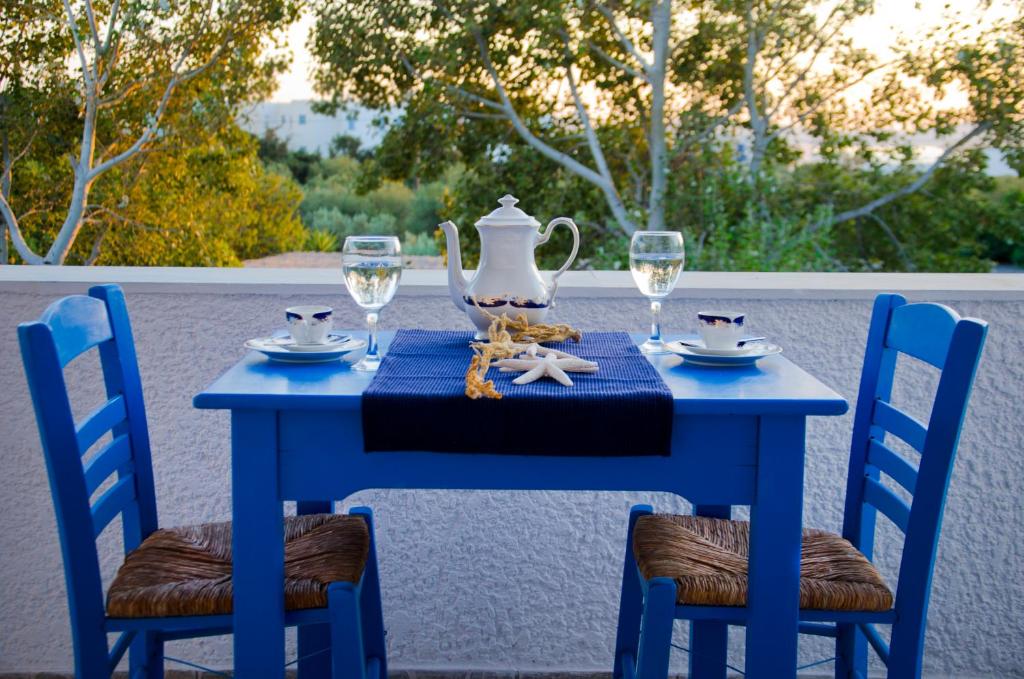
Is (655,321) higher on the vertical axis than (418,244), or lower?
higher

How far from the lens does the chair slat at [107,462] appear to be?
129cm

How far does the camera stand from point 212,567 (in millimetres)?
1339

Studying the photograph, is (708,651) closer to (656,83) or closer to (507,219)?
(507,219)

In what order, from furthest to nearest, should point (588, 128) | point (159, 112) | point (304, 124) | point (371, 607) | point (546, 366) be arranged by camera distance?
point (304, 124)
point (159, 112)
point (588, 128)
point (371, 607)
point (546, 366)

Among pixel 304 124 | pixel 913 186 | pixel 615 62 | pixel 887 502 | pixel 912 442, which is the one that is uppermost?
pixel 615 62

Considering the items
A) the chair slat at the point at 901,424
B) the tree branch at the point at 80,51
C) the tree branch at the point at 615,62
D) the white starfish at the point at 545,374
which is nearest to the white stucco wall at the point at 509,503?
the chair slat at the point at 901,424

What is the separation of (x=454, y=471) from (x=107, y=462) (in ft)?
1.77

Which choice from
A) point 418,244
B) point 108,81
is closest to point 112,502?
point 418,244

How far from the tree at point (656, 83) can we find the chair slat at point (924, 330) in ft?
21.4

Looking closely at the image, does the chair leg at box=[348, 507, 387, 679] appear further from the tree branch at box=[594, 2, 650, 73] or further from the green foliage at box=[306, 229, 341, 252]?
the green foliage at box=[306, 229, 341, 252]

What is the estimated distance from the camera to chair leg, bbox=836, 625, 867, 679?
149cm

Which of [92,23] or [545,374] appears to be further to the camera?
[92,23]

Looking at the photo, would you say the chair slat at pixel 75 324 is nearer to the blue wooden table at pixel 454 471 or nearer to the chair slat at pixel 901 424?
the blue wooden table at pixel 454 471

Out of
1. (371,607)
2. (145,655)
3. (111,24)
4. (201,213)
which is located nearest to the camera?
(145,655)
